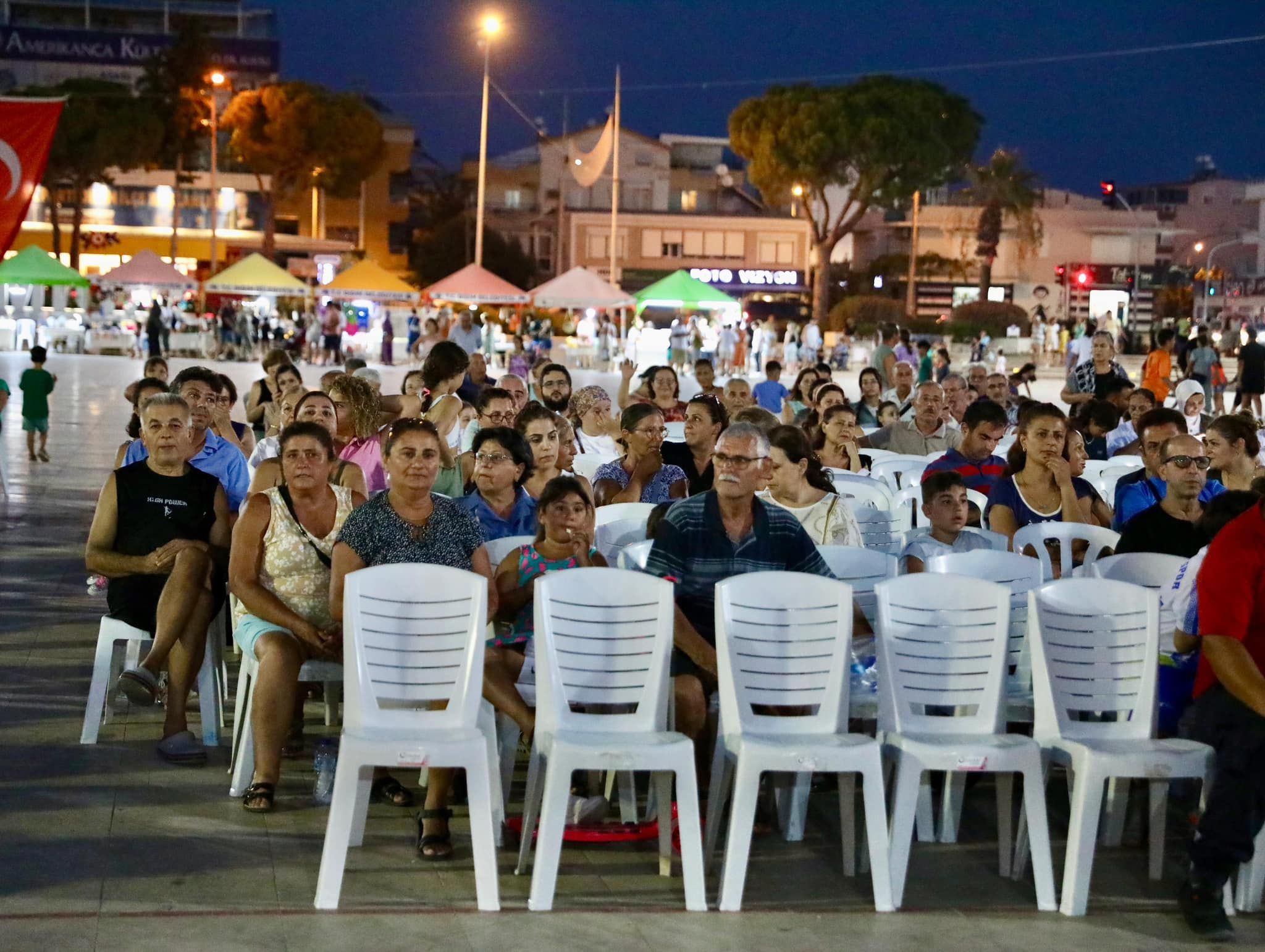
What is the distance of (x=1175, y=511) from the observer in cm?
679

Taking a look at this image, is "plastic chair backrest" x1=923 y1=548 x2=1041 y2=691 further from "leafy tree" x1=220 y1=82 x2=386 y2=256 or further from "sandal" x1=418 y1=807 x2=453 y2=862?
"leafy tree" x1=220 y1=82 x2=386 y2=256

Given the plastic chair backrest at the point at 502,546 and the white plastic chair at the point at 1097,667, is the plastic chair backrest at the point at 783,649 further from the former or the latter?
the plastic chair backrest at the point at 502,546

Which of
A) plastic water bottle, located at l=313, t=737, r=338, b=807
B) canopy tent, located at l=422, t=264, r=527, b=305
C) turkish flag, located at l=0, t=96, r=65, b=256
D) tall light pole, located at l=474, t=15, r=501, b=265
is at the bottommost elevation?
plastic water bottle, located at l=313, t=737, r=338, b=807

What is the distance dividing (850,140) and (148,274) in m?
27.3

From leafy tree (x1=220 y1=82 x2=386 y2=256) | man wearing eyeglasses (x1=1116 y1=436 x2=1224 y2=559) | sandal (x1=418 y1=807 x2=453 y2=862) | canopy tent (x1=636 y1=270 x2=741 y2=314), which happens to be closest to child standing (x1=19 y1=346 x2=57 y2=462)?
sandal (x1=418 y1=807 x2=453 y2=862)

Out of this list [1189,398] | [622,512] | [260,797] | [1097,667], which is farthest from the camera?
[1189,398]

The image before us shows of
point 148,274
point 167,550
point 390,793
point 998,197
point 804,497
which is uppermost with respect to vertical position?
point 998,197

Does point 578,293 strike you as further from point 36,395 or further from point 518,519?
point 518,519

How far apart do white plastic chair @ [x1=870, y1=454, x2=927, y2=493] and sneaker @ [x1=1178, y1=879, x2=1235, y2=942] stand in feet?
15.4

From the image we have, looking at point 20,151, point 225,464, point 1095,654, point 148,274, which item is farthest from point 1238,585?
point 148,274

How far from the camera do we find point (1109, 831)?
5.79 meters

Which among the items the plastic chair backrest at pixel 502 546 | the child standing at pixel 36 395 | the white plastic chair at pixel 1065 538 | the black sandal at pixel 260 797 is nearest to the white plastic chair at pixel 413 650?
the black sandal at pixel 260 797

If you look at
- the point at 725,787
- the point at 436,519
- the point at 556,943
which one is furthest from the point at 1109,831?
the point at 436,519

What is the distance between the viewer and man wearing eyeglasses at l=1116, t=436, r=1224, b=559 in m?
6.71
